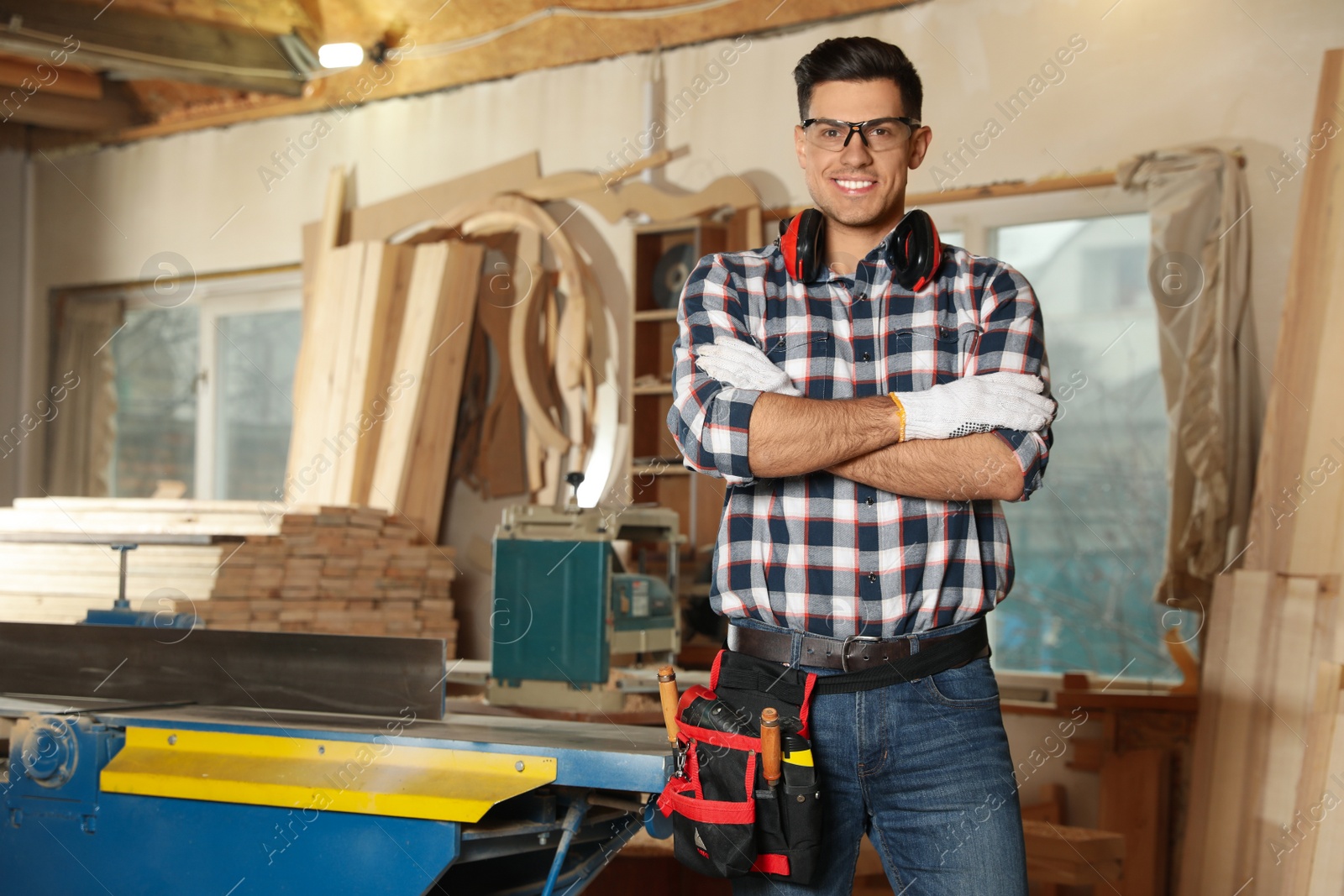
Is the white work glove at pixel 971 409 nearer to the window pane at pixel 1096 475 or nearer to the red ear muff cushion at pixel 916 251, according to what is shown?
the red ear muff cushion at pixel 916 251

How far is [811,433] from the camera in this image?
1.50 meters

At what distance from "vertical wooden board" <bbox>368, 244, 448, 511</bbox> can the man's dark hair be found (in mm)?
3642

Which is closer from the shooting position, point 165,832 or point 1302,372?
point 165,832

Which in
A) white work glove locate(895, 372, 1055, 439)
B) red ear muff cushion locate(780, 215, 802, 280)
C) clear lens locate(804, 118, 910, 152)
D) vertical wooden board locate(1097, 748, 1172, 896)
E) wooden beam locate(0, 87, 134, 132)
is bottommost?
vertical wooden board locate(1097, 748, 1172, 896)

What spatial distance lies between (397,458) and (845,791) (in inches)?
150

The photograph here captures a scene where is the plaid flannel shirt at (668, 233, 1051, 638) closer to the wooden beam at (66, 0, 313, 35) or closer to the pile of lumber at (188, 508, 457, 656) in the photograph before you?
the pile of lumber at (188, 508, 457, 656)

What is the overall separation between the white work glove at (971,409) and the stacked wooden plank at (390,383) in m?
3.80

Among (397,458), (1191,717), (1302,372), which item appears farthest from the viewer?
(397,458)

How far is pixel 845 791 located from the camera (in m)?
1.53

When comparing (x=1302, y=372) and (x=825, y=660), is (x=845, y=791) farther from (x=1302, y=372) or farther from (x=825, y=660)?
(x=1302, y=372)

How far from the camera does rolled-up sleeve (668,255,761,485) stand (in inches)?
60.2

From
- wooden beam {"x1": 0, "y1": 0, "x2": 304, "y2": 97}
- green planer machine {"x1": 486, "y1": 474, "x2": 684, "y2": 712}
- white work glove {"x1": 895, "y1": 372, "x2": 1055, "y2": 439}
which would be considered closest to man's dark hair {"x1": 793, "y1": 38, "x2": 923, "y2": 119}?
white work glove {"x1": 895, "y1": 372, "x2": 1055, "y2": 439}

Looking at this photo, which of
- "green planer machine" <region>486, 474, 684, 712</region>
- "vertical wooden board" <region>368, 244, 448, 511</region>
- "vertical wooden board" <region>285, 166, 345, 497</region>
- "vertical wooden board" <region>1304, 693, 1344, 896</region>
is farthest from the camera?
"vertical wooden board" <region>285, 166, 345, 497</region>

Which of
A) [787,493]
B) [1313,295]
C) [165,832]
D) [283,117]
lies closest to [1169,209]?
[1313,295]
